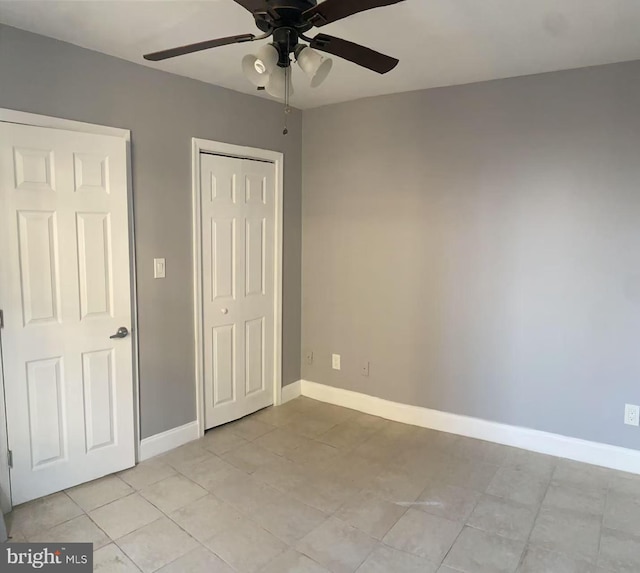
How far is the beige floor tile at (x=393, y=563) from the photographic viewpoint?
6.93 ft

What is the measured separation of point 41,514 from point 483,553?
Answer: 2269 millimetres

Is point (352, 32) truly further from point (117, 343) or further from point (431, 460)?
point (431, 460)

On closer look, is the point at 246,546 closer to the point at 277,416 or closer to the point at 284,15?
the point at 277,416

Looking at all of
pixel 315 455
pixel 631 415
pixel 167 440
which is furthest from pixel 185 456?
pixel 631 415

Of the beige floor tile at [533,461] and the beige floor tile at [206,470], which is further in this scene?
the beige floor tile at [533,461]

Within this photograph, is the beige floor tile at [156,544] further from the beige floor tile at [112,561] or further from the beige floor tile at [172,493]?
the beige floor tile at [172,493]

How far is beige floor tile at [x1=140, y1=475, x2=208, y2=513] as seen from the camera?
8.55 ft

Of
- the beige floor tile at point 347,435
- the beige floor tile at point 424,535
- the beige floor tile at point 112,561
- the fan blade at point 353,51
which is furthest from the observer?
the beige floor tile at point 347,435

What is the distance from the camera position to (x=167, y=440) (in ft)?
10.6

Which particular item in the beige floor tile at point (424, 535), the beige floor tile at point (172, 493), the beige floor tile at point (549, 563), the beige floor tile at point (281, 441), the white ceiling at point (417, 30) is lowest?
the beige floor tile at point (549, 563)

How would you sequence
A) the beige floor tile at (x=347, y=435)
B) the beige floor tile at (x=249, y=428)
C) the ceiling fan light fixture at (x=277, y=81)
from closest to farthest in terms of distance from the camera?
the ceiling fan light fixture at (x=277, y=81), the beige floor tile at (x=347, y=435), the beige floor tile at (x=249, y=428)

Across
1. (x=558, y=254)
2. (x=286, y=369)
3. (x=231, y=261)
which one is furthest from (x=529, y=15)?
(x=286, y=369)

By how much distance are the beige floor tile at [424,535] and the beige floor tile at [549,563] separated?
1.10 ft

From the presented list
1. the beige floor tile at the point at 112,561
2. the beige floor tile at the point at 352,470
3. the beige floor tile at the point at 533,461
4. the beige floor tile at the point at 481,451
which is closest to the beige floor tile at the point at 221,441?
the beige floor tile at the point at 352,470
